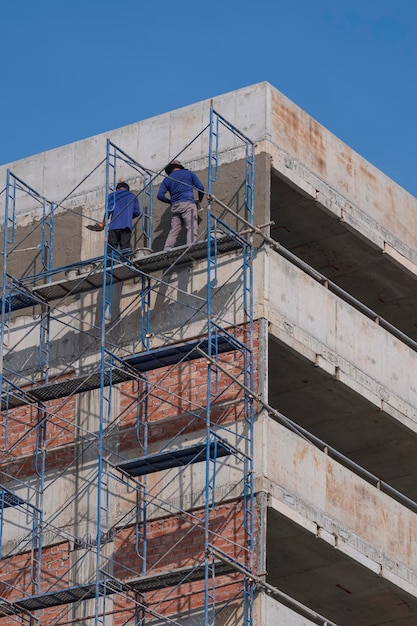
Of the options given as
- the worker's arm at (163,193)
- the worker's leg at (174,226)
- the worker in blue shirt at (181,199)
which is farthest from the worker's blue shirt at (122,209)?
the worker's leg at (174,226)

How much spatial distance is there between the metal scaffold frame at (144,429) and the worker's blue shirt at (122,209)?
37 centimetres

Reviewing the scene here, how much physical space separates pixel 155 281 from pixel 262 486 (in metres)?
4.40

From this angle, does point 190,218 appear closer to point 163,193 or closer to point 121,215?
point 163,193

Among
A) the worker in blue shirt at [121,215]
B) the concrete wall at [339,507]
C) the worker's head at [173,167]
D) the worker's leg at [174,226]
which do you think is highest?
the worker's head at [173,167]

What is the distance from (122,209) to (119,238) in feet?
1.54

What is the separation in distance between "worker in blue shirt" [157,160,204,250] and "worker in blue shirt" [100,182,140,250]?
639 mm

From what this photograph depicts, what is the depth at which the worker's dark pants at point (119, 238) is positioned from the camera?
35.2 meters

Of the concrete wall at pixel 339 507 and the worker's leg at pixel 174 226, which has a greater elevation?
the worker's leg at pixel 174 226

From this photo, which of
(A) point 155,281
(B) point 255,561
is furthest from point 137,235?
(B) point 255,561

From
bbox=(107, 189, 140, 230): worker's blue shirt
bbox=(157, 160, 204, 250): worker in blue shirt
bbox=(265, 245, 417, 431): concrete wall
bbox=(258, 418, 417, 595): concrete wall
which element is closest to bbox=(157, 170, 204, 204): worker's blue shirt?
bbox=(157, 160, 204, 250): worker in blue shirt

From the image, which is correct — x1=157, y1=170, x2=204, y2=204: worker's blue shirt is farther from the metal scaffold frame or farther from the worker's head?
the metal scaffold frame

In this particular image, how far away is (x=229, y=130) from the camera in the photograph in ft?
116

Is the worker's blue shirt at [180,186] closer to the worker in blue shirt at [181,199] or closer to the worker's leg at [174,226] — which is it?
the worker in blue shirt at [181,199]

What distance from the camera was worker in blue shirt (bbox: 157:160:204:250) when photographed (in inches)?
1358
